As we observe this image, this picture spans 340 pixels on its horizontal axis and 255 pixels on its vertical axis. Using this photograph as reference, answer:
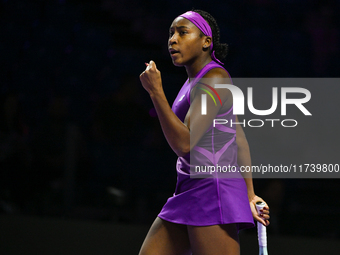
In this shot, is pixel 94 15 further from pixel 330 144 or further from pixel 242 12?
pixel 330 144

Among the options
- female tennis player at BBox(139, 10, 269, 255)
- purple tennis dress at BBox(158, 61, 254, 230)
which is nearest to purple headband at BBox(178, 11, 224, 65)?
female tennis player at BBox(139, 10, 269, 255)

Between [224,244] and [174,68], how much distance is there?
12.6ft

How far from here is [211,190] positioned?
4.92 ft

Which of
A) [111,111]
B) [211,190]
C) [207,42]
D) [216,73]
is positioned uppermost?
[111,111]

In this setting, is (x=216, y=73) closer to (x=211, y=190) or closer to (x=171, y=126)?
(x=171, y=126)

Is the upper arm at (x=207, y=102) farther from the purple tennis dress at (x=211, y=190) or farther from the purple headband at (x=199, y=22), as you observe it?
the purple headband at (x=199, y=22)

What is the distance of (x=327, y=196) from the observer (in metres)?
4.16

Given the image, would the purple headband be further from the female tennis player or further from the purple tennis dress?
the purple tennis dress

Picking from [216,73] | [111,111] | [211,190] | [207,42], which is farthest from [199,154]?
[111,111]

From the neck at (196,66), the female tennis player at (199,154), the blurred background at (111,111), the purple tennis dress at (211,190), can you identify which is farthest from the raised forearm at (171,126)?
the blurred background at (111,111)

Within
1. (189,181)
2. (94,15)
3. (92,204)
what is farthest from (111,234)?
(94,15)

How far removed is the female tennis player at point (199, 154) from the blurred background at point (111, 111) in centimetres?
151

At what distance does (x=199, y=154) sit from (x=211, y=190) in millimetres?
135

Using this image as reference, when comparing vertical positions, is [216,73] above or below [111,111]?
below
